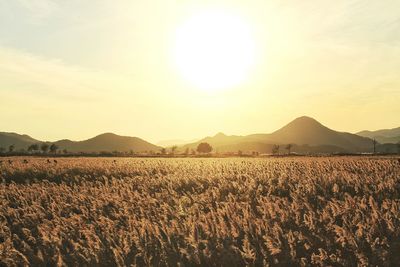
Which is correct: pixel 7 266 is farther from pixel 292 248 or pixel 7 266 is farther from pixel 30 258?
pixel 292 248

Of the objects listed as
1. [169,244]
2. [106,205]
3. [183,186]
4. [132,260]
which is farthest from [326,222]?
[183,186]

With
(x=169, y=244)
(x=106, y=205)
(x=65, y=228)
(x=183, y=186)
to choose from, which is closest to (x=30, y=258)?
(x=65, y=228)

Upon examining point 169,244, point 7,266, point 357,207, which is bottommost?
point 7,266

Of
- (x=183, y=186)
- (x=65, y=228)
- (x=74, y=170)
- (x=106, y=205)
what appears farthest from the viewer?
(x=74, y=170)

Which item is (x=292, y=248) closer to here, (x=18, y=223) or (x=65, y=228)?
(x=65, y=228)

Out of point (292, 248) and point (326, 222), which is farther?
point (326, 222)

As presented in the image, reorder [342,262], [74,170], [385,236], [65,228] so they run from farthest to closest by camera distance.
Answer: [74,170] → [65,228] → [385,236] → [342,262]

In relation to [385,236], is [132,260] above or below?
below

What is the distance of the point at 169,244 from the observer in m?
5.91

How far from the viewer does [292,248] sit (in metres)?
5.00

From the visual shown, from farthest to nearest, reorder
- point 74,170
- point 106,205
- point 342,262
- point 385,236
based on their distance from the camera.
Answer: point 74,170, point 106,205, point 385,236, point 342,262

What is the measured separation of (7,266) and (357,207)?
5877 millimetres

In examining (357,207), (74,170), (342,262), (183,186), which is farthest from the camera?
(74,170)

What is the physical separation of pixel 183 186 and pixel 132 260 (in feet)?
25.0
